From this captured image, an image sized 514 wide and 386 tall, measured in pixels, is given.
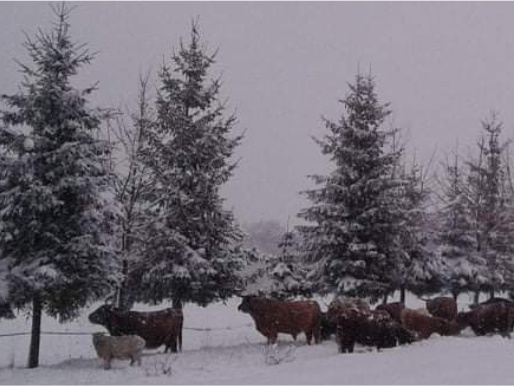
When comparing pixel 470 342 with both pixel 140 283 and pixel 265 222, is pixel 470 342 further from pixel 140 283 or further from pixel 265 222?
pixel 265 222

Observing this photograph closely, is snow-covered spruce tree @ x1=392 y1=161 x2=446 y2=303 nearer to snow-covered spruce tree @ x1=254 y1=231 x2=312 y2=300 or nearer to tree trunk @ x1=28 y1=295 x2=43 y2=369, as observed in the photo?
snow-covered spruce tree @ x1=254 y1=231 x2=312 y2=300

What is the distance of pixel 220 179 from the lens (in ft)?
65.5

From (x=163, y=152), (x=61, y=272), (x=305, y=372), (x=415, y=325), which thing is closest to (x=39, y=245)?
(x=61, y=272)

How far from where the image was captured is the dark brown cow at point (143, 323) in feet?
53.9

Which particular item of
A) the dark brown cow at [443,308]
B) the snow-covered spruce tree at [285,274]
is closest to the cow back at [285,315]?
the snow-covered spruce tree at [285,274]

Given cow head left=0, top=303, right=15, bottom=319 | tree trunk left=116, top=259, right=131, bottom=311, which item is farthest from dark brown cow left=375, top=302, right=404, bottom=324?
cow head left=0, top=303, right=15, bottom=319

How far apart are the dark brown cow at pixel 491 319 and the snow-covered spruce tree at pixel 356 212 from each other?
3.14 m

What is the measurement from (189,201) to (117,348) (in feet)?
19.0

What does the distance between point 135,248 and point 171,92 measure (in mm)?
5372

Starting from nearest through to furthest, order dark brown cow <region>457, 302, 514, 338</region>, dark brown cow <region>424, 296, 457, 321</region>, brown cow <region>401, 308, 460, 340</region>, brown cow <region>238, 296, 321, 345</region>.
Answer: brown cow <region>238, 296, 321, 345</region> < brown cow <region>401, 308, 460, 340</region> < dark brown cow <region>457, 302, 514, 338</region> < dark brown cow <region>424, 296, 457, 321</region>

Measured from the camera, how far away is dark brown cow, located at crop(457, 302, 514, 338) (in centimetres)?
1992

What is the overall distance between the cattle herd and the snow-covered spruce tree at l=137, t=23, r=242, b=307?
151 cm

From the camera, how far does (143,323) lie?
16547mm

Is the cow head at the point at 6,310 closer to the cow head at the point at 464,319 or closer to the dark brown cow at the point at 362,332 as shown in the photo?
the dark brown cow at the point at 362,332
